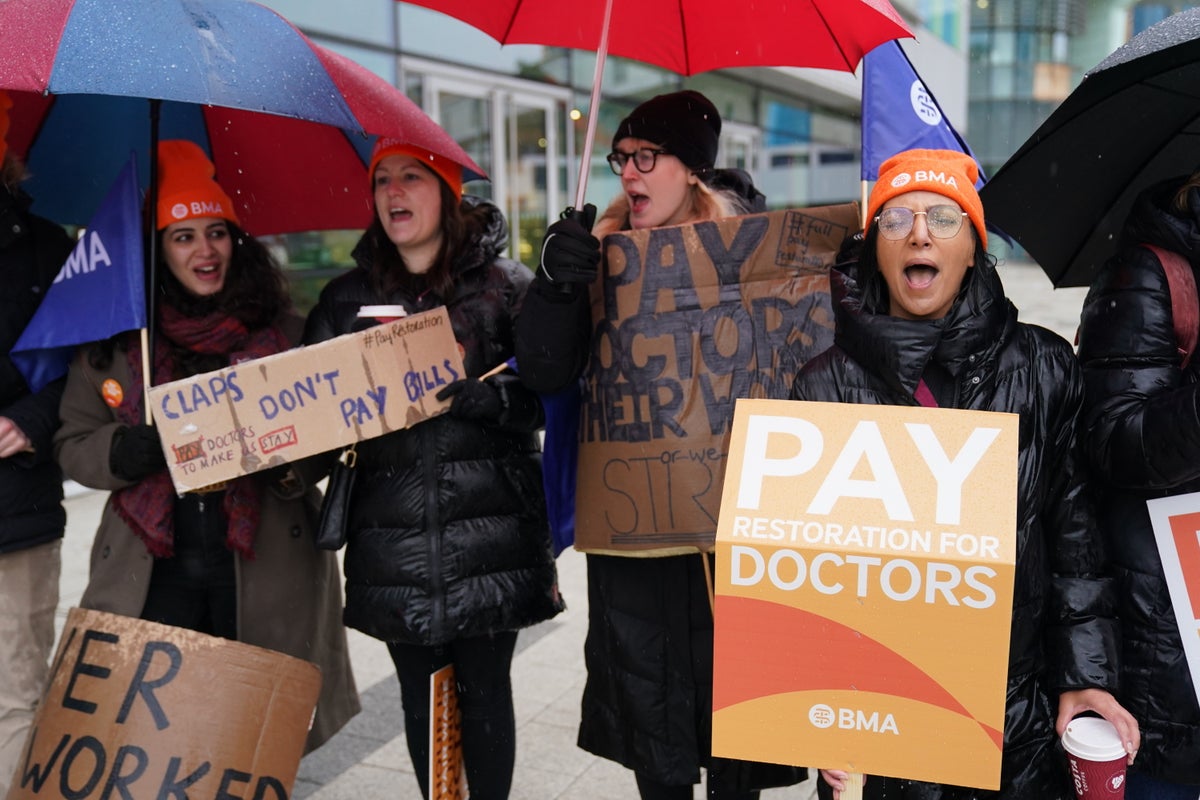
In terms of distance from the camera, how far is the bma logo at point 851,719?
5.58 ft

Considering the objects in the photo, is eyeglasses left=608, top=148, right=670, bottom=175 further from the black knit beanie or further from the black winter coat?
the black winter coat

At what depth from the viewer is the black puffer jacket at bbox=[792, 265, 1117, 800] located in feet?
6.39

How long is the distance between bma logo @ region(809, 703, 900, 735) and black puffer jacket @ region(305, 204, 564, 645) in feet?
4.12

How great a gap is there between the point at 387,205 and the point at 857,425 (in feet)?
5.25

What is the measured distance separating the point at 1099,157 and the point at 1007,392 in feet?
2.74

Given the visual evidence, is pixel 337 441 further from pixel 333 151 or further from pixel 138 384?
pixel 333 151

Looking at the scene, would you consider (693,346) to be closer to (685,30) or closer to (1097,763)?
(685,30)

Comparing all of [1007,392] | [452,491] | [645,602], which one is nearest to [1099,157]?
[1007,392]

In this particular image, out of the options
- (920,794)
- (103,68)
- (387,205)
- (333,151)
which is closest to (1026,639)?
(920,794)

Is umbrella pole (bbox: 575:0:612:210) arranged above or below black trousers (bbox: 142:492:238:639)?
above

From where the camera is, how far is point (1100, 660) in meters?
1.98

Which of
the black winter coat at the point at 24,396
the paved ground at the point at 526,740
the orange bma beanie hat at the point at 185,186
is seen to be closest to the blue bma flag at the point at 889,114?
the orange bma beanie hat at the point at 185,186

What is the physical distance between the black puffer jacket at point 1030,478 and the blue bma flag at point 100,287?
178cm

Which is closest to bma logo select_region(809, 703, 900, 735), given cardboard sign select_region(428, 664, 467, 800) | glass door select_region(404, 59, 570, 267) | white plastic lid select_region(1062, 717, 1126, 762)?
white plastic lid select_region(1062, 717, 1126, 762)
